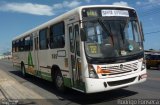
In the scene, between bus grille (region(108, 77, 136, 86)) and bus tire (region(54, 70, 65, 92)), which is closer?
bus grille (region(108, 77, 136, 86))

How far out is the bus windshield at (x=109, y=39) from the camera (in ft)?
35.0

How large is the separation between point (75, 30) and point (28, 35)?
9039 mm

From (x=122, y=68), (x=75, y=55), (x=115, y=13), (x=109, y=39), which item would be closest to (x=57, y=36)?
(x=75, y=55)

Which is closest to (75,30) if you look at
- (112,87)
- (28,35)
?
(112,87)

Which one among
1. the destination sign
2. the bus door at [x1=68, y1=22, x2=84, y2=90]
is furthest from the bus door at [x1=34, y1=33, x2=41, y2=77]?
the destination sign

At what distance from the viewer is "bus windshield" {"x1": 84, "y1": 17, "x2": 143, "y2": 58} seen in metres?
10.7

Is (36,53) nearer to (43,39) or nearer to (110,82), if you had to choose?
(43,39)

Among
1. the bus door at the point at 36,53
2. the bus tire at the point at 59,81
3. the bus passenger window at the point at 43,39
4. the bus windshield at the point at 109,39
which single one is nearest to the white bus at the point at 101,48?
the bus windshield at the point at 109,39

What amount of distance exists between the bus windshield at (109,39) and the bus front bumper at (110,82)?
77 centimetres

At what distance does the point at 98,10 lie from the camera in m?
11.2

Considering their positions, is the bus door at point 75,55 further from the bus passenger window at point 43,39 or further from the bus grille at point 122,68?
the bus passenger window at point 43,39

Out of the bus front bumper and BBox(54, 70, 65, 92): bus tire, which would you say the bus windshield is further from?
BBox(54, 70, 65, 92): bus tire

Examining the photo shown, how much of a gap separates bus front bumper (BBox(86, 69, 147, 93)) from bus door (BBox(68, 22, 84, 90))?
44cm

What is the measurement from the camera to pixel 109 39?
1088cm
